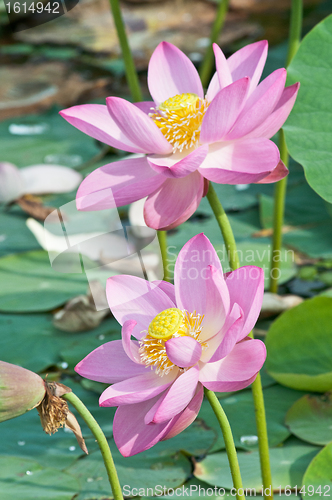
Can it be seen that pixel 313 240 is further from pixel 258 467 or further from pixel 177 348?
pixel 177 348

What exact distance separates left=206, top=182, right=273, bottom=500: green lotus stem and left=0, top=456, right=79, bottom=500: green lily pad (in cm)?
28

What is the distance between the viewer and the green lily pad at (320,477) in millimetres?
672

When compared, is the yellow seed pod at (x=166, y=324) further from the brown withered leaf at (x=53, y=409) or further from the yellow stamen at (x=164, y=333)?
the brown withered leaf at (x=53, y=409)

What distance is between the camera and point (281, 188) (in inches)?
41.3

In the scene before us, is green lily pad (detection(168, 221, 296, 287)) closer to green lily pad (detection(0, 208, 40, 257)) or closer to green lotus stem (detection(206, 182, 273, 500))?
green lily pad (detection(0, 208, 40, 257))

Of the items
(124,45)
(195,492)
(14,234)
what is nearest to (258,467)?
(195,492)

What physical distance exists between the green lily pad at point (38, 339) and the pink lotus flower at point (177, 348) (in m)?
0.53

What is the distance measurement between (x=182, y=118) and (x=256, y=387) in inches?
13.3

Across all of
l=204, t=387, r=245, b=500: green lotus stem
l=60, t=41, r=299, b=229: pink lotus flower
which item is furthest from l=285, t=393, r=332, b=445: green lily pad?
l=60, t=41, r=299, b=229: pink lotus flower

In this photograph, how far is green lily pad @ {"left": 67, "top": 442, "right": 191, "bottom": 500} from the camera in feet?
2.37

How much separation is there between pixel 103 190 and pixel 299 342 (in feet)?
1.68

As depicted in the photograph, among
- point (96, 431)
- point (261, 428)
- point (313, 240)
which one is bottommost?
point (313, 240)

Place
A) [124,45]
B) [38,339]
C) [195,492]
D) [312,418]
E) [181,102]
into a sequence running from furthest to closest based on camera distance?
[38,339] → [124,45] → [312,418] → [195,492] → [181,102]

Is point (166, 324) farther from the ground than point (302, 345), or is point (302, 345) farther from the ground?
point (166, 324)
